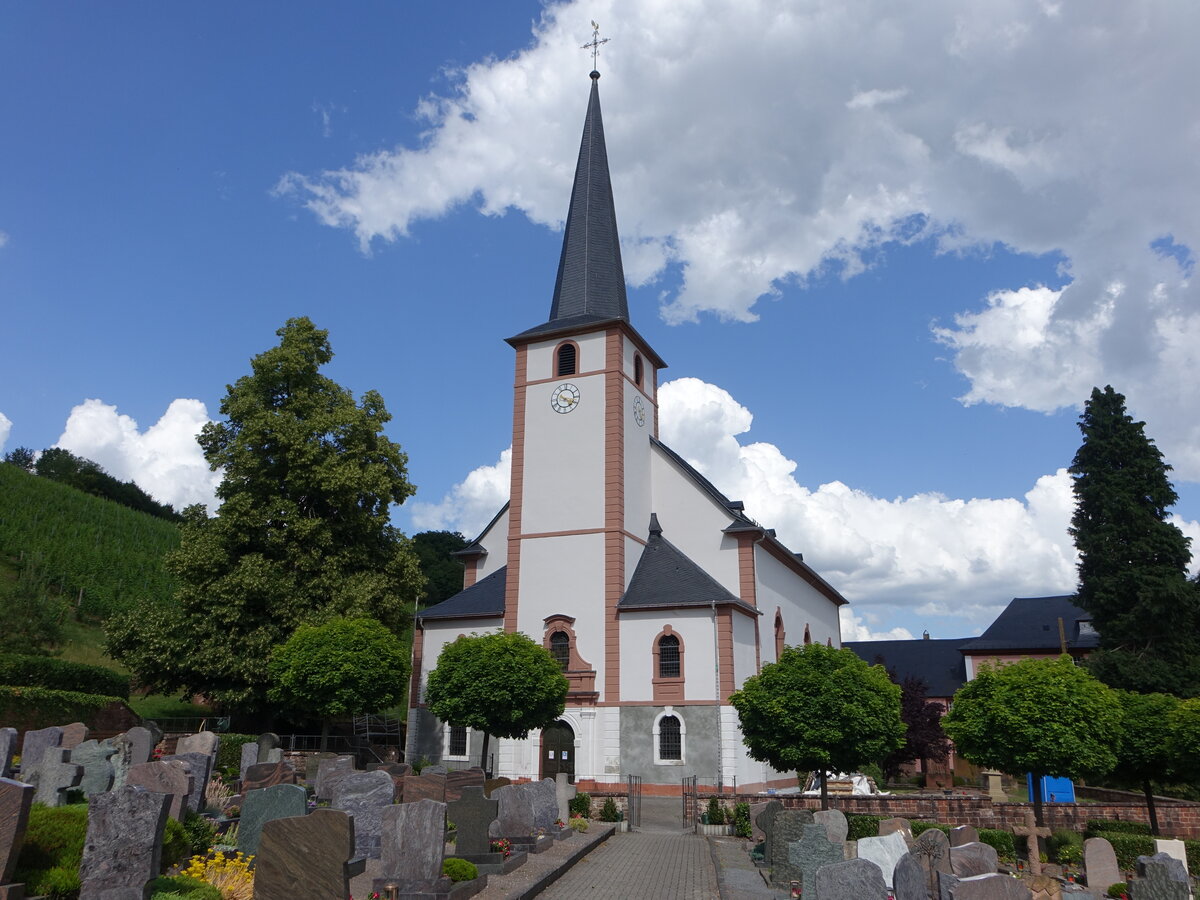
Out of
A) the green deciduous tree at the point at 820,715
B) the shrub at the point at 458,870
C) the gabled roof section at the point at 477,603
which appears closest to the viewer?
the shrub at the point at 458,870

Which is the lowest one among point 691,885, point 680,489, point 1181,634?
point 691,885

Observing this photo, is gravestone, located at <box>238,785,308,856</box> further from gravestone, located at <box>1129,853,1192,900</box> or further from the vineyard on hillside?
the vineyard on hillside

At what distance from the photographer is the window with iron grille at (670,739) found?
1101 inches

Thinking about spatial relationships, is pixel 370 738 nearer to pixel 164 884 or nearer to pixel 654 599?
pixel 654 599

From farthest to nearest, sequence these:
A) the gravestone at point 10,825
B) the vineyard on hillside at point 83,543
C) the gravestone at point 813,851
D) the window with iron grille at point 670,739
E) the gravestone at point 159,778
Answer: the vineyard on hillside at point 83,543 < the window with iron grille at point 670,739 < the gravestone at point 813,851 < the gravestone at point 159,778 < the gravestone at point 10,825

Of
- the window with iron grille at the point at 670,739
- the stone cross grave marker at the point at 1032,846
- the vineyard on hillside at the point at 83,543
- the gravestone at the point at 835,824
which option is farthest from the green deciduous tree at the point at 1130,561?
the vineyard on hillside at the point at 83,543

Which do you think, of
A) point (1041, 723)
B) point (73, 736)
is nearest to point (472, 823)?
point (73, 736)

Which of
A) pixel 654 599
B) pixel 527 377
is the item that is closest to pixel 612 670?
pixel 654 599

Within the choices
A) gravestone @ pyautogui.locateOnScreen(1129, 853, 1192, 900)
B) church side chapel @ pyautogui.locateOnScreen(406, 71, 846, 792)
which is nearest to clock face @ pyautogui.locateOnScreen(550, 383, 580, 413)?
church side chapel @ pyautogui.locateOnScreen(406, 71, 846, 792)

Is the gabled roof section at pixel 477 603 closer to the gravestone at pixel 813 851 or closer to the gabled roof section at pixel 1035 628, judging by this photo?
the gravestone at pixel 813 851

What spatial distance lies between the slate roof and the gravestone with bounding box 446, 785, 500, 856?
45.7 meters

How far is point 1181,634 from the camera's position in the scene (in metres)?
33.0

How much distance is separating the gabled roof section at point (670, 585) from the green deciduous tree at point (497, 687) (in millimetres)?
4933

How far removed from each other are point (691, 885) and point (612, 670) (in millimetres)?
15713
